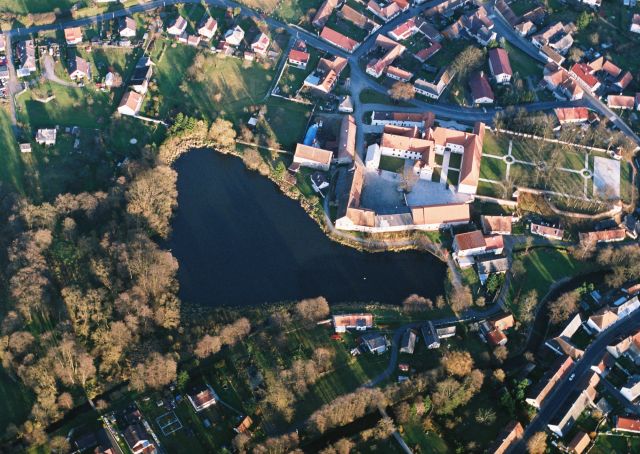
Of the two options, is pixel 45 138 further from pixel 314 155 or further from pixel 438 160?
pixel 438 160

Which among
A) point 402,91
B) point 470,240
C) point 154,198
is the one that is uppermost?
point 402,91

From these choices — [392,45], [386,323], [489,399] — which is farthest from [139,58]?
[489,399]

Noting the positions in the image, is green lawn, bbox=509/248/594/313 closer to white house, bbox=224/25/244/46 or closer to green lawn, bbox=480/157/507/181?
green lawn, bbox=480/157/507/181

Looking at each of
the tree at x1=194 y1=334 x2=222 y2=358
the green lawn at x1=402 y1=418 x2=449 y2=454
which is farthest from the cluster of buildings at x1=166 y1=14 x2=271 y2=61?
the green lawn at x1=402 y1=418 x2=449 y2=454

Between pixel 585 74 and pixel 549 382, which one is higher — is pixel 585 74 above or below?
above

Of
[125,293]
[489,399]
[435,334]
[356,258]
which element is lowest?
[489,399]

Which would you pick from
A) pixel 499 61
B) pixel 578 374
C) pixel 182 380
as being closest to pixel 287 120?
pixel 499 61

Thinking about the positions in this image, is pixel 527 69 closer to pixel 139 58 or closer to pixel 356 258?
pixel 356 258
